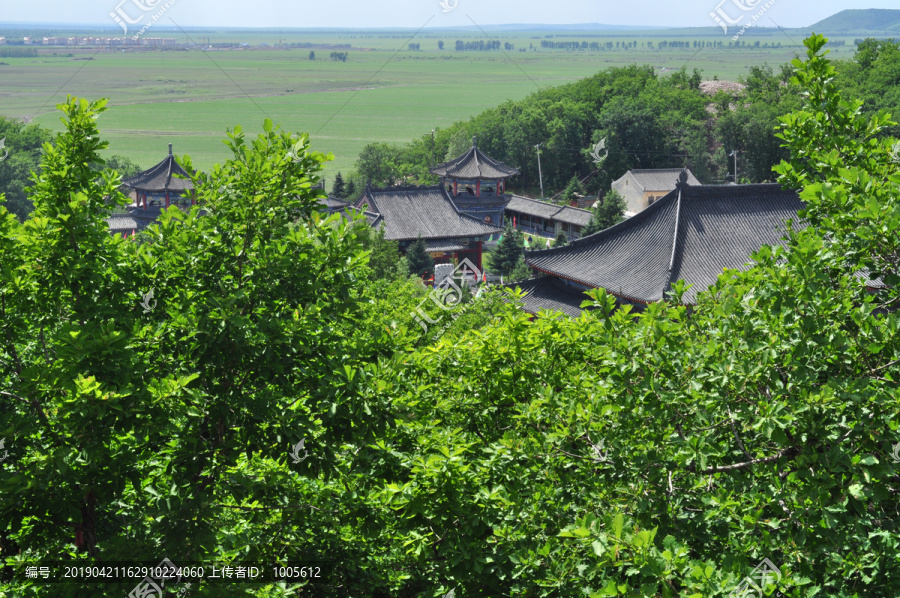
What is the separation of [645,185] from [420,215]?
22.8 meters

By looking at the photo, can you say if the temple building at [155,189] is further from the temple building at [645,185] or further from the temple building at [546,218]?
the temple building at [645,185]

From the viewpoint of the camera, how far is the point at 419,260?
4400 centimetres

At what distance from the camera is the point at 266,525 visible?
776cm

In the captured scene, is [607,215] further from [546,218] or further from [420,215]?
[420,215]

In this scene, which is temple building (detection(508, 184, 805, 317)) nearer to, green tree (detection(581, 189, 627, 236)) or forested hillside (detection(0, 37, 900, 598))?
forested hillside (detection(0, 37, 900, 598))

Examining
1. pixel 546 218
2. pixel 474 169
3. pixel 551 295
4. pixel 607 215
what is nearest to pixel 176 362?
pixel 551 295

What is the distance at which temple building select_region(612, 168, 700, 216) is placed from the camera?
6234 centimetres

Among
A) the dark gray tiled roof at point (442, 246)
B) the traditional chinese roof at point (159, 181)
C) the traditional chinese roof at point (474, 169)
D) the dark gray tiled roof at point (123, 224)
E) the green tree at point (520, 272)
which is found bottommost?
the green tree at point (520, 272)

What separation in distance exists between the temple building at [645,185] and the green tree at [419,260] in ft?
77.4

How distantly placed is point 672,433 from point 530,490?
1.38 m

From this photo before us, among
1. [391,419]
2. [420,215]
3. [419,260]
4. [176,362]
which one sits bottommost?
[419,260]

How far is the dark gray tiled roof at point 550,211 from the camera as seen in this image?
192 ft

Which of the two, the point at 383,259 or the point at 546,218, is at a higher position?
the point at 383,259

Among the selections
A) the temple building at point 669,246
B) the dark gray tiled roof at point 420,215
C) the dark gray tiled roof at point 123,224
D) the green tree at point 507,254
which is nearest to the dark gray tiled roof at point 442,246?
the dark gray tiled roof at point 420,215
